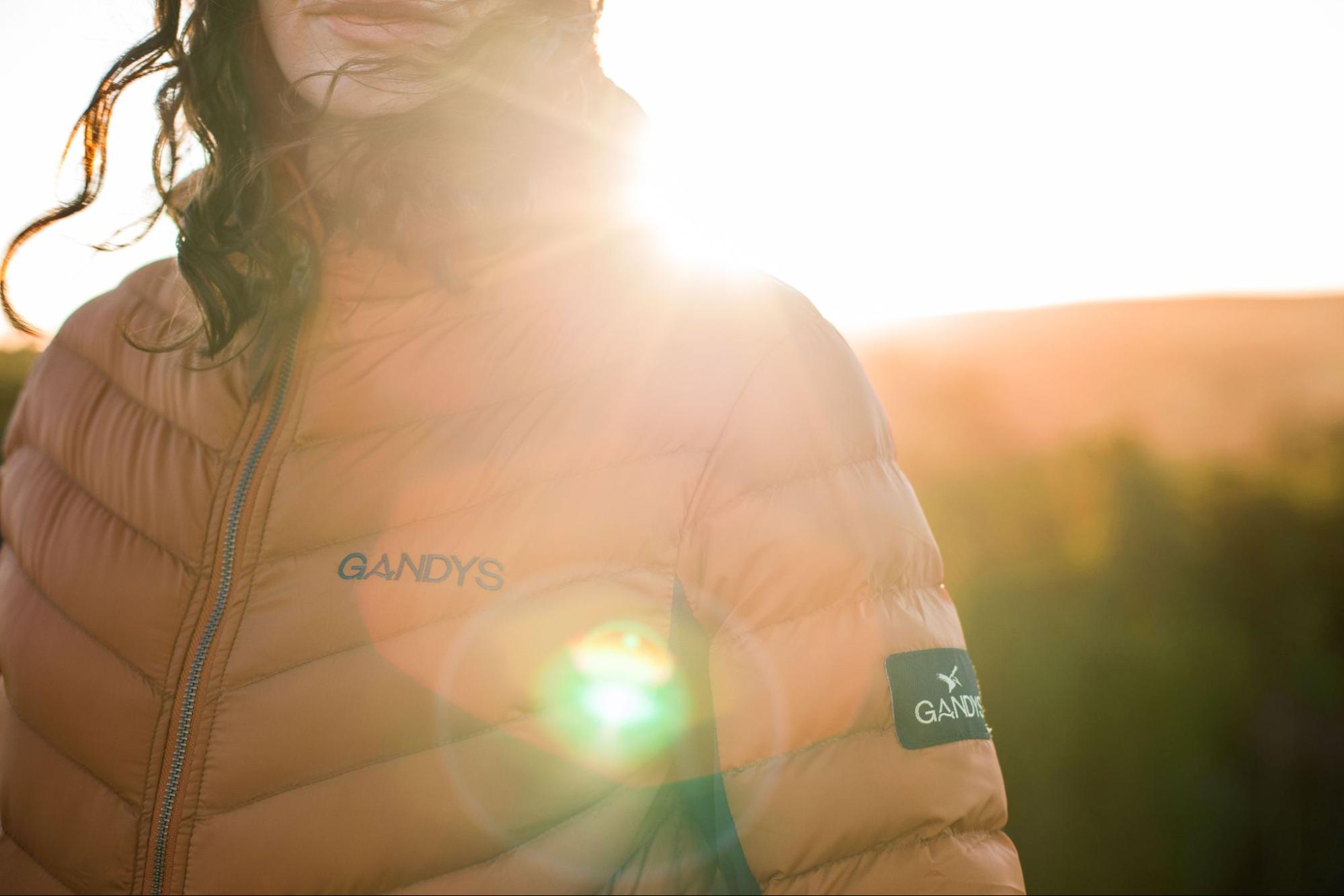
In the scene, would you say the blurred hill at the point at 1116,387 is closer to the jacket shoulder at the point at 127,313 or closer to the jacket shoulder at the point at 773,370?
the jacket shoulder at the point at 773,370

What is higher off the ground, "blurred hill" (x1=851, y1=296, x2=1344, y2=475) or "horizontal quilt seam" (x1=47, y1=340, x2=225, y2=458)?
"horizontal quilt seam" (x1=47, y1=340, x2=225, y2=458)

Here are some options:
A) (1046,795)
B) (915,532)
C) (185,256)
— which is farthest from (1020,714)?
(185,256)

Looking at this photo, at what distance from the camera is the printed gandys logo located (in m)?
0.97

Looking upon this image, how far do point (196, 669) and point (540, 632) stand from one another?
0.48 metres

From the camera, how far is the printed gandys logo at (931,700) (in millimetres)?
966

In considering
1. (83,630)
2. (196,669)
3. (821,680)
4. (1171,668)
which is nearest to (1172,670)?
(1171,668)

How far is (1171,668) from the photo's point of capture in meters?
2.33

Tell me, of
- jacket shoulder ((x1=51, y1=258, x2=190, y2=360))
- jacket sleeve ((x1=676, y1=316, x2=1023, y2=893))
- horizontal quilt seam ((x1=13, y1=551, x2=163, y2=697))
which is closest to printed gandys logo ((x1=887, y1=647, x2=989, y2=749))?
jacket sleeve ((x1=676, y1=316, x2=1023, y2=893))

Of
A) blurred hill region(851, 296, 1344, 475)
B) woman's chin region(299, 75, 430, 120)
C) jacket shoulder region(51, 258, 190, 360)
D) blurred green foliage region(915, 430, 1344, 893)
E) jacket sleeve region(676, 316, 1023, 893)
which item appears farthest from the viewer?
blurred hill region(851, 296, 1344, 475)

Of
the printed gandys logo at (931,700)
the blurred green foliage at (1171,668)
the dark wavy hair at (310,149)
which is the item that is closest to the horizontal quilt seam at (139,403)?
the dark wavy hair at (310,149)

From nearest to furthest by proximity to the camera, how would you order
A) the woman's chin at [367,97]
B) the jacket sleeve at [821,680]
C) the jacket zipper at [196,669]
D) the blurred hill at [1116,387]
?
the jacket sleeve at [821,680], the jacket zipper at [196,669], the woman's chin at [367,97], the blurred hill at [1116,387]

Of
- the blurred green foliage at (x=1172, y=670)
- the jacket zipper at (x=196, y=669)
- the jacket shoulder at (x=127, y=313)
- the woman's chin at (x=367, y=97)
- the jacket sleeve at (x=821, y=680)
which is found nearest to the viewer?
the jacket sleeve at (x=821, y=680)

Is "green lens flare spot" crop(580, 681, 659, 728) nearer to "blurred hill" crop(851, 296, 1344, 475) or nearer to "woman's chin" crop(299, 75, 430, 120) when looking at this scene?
"woman's chin" crop(299, 75, 430, 120)

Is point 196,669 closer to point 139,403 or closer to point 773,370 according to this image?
point 139,403
